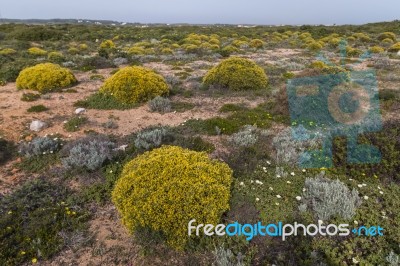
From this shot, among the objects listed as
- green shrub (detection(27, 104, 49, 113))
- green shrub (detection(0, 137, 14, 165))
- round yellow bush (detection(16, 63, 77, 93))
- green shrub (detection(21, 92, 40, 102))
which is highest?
round yellow bush (detection(16, 63, 77, 93))

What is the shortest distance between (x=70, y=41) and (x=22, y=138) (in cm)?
3136

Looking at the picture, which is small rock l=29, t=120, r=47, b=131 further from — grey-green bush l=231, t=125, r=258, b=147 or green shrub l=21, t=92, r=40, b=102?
grey-green bush l=231, t=125, r=258, b=147

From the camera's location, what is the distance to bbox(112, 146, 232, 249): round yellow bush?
16.3ft

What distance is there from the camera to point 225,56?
84.4 feet

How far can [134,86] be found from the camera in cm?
1243

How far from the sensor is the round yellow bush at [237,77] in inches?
553

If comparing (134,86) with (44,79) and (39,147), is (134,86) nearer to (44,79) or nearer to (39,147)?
(44,79)

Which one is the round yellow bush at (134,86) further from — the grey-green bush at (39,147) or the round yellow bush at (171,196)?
the round yellow bush at (171,196)

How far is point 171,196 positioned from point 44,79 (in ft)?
38.4

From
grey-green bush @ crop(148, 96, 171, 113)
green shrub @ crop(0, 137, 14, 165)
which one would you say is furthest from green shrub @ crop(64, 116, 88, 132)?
grey-green bush @ crop(148, 96, 171, 113)

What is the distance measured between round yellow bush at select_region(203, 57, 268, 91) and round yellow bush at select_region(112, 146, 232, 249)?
8.98 metres

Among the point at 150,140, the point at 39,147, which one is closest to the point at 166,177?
the point at 150,140

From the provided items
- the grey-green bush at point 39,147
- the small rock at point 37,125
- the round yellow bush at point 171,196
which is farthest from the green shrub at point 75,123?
the round yellow bush at point 171,196

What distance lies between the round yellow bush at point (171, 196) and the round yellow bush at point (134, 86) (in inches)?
280
